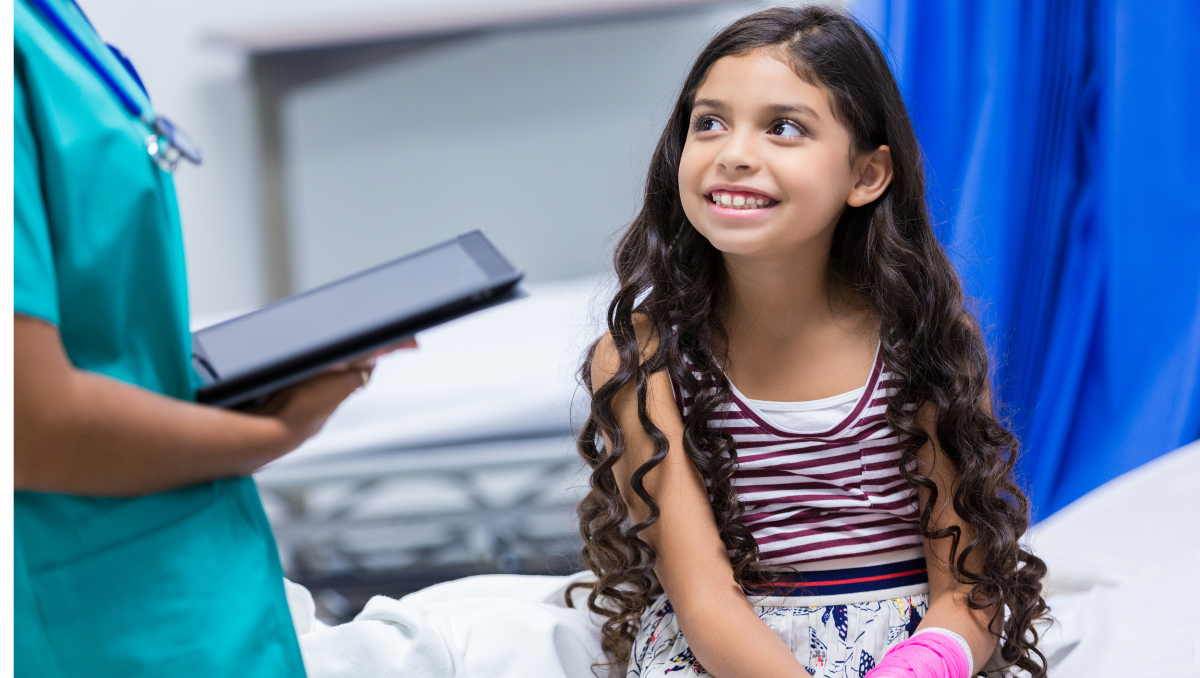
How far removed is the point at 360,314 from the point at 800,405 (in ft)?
1.47

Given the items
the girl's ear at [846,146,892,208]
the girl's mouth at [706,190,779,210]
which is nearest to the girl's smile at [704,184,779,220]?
the girl's mouth at [706,190,779,210]

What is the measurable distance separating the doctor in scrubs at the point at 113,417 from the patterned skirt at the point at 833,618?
1.22 ft

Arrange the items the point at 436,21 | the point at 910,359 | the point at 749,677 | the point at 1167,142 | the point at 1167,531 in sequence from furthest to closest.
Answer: the point at 436,21 < the point at 1167,142 < the point at 1167,531 < the point at 910,359 < the point at 749,677

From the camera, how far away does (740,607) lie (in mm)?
820

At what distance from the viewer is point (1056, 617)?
3.44 ft

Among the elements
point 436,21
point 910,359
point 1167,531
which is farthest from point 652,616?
point 436,21

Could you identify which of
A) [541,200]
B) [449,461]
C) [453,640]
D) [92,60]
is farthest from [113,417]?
[541,200]

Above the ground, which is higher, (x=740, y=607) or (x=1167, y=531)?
(x=740, y=607)

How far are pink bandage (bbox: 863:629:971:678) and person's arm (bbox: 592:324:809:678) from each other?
0.25 ft

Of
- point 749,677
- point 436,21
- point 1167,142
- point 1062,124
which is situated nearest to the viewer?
point 749,677

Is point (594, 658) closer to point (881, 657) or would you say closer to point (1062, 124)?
point (881, 657)

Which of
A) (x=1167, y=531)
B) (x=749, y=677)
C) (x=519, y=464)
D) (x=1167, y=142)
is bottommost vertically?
(x=519, y=464)

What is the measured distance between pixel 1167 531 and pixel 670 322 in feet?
2.43

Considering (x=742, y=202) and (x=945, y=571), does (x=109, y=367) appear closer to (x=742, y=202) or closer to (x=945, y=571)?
(x=742, y=202)
